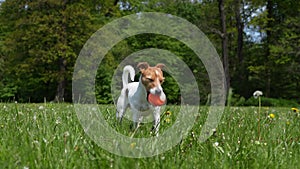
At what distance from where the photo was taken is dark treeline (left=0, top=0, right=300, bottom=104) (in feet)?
84.4

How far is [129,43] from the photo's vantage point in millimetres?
32250

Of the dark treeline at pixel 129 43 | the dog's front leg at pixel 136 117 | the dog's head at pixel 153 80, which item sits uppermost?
the dark treeline at pixel 129 43

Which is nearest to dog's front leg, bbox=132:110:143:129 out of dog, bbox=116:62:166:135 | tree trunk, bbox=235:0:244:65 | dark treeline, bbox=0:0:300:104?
dog, bbox=116:62:166:135

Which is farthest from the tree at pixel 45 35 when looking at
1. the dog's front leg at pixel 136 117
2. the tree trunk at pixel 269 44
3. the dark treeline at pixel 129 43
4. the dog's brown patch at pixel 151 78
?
the dog's brown patch at pixel 151 78

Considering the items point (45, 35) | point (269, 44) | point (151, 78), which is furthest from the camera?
point (269, 44)

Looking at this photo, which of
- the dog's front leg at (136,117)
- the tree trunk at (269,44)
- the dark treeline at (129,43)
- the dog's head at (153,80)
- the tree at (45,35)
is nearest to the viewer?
the dog's head at (153,80)

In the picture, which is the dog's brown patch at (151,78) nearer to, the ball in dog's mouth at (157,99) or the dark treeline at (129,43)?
the ball in dog's mouth at (157,99)

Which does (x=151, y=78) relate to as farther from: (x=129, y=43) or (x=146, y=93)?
(x=129, y=43)

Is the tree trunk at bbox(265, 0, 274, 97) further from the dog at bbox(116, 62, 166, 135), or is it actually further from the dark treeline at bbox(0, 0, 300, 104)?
the dog at bbox(116, 62, 166, 135)

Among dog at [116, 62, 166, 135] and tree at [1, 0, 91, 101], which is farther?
tree at [1, 0, 91, 101]

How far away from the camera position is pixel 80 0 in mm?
28297

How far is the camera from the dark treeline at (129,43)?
25727 millimetres

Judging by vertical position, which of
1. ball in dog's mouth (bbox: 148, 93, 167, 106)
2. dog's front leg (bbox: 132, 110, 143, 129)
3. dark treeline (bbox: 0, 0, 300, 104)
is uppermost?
dark treeline (bbox: 0, 0, 300, 104)

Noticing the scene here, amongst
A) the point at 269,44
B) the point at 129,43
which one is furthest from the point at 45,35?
the point at 269,44
